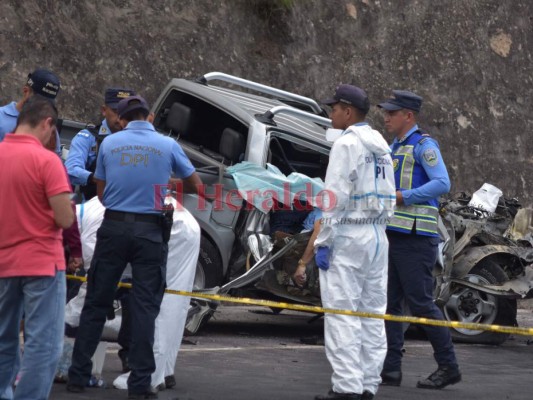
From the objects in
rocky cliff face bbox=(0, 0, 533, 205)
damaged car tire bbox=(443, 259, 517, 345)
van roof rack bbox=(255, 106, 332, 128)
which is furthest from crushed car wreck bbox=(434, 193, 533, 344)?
rocky cliff face bbox=(0, 0, 533, 205)

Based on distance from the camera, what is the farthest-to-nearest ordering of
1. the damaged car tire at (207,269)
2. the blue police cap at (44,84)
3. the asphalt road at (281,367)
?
the damaged car tire at (207,269), the blue police cap at (44,84), the asphalt road at (281,367)

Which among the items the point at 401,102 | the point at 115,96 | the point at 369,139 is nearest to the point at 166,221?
the point at 369,139

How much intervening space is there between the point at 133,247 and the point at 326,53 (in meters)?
A: 10.1

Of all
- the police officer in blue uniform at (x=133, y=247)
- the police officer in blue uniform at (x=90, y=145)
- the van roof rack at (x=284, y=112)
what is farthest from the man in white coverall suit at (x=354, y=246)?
the van roof rack at (x=284, y=112)

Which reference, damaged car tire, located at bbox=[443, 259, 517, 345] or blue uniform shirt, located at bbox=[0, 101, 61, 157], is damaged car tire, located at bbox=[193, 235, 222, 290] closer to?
damaged car tire, located at bbox=[443, 259, 517, 345]

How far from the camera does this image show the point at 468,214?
11797 mm

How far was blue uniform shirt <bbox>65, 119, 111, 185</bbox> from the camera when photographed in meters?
8.57

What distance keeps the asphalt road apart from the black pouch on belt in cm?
99

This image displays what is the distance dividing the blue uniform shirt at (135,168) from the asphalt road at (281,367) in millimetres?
1182

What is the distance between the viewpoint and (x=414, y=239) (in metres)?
8.19

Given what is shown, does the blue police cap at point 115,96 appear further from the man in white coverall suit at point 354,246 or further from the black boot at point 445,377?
the black boot at point 445,377

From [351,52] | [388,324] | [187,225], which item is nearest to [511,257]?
[388,324]

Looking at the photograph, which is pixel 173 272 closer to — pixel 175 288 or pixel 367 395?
pixel 175 288

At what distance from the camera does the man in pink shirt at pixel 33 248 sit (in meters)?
5.63
